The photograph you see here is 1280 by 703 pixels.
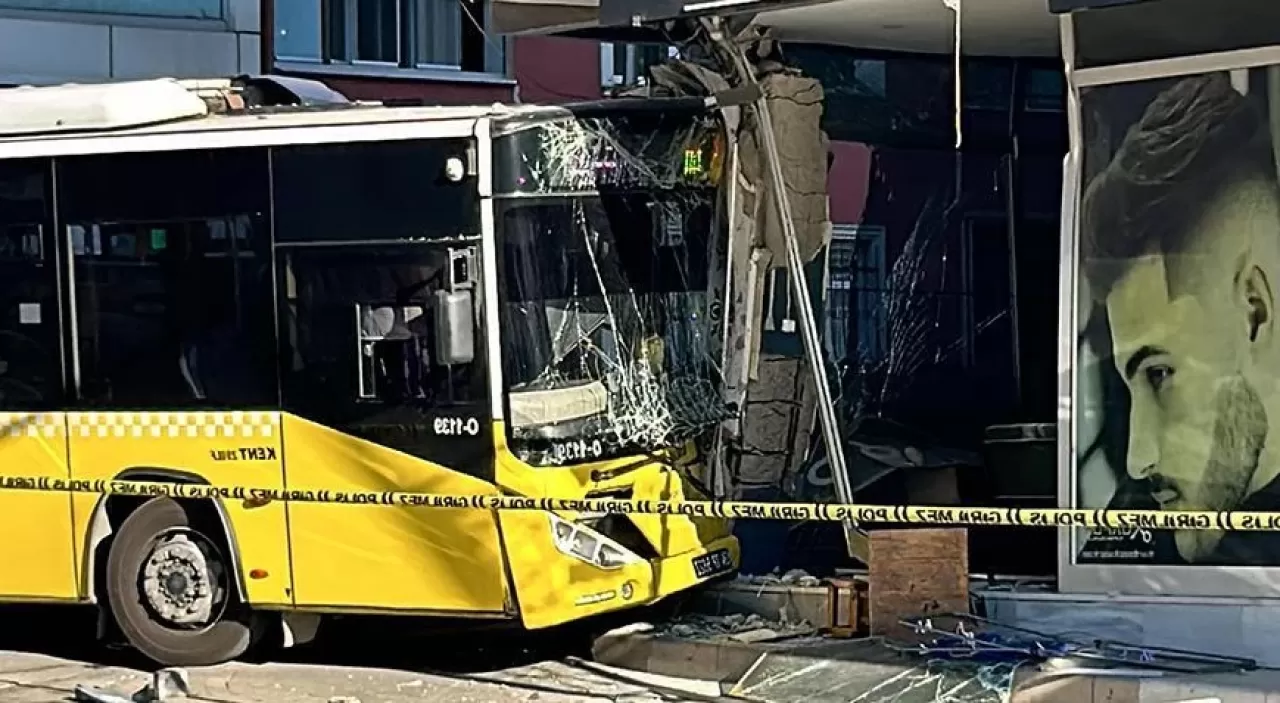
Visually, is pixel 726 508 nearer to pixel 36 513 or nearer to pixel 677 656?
pixel 677 656

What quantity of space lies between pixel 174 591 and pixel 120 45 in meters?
8.10

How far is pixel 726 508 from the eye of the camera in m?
9.49

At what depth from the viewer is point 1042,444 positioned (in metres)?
11.7

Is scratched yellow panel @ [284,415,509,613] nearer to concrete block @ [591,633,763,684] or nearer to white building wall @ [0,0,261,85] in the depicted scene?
concrete block @ [591,633,763,684]

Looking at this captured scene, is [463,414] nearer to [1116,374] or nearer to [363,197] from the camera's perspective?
[363,197]

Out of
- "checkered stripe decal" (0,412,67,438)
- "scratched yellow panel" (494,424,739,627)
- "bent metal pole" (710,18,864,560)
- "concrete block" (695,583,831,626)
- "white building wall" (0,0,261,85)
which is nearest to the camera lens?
"scratched yellow panel" (494,424,739,627)

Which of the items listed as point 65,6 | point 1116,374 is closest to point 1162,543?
point 1116,374

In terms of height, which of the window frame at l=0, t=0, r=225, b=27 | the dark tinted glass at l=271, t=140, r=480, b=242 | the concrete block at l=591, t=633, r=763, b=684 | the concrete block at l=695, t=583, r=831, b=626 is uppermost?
the window frame at l=0, t=0, r=225, b=27

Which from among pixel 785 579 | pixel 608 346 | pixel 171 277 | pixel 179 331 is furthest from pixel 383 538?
pixel 785 579

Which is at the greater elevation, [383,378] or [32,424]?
[383,378]

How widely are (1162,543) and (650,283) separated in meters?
2.88

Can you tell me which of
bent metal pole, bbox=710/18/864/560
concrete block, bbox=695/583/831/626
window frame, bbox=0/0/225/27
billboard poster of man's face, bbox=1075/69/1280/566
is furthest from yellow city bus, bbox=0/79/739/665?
window frame, bbox=0/0/225/27

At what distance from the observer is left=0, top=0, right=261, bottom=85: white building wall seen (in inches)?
677

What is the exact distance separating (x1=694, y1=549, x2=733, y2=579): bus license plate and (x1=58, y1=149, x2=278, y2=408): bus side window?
7.65 ft
